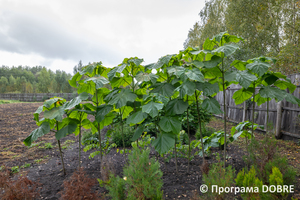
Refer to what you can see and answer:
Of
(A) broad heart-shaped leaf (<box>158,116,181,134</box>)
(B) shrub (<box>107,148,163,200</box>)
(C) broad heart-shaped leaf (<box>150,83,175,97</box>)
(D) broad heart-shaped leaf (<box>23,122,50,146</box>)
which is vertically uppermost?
(C) broad heart-shaped leaf (<box>150,83,175,97</box>)

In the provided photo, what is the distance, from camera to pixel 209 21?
14.6 m

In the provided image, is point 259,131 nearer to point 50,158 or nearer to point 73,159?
point 73,159

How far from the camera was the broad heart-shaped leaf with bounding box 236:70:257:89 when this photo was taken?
1586 millimetres

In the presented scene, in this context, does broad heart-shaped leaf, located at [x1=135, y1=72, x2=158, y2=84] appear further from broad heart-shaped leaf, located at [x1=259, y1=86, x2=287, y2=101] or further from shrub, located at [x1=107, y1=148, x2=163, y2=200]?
broad heart-shaped leaf, located at [x1=259, y1=86, x2=287, y2=101]

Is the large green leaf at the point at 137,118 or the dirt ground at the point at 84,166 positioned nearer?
the large green leaf at the point at 137,118

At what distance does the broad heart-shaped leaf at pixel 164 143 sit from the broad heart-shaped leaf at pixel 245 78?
861 mm

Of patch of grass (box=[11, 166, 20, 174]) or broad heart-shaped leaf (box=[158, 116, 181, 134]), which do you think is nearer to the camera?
broad heart-shaped leaf (box=[158, 116, 181, 134])

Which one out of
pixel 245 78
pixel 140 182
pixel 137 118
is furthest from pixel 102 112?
pixel 245 78

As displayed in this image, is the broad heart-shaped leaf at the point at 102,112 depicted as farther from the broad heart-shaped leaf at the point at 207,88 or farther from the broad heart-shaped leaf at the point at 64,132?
the broad heart-shaped leaf at the point at 207,88

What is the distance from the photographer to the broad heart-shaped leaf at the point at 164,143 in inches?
66.3

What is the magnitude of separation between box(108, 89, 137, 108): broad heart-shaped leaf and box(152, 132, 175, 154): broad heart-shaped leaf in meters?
0.51

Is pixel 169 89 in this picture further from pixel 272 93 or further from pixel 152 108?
pixel 272 93

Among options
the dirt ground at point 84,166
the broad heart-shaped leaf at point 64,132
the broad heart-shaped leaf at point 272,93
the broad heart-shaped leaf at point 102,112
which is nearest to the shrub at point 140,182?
the dirt ground at point 84,166

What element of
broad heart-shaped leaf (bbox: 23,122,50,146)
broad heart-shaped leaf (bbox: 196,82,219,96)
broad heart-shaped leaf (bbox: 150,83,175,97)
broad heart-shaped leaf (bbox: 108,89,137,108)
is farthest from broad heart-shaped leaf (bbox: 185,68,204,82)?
broad heart-shaped leaf (bbox: 23,122,50,146)
